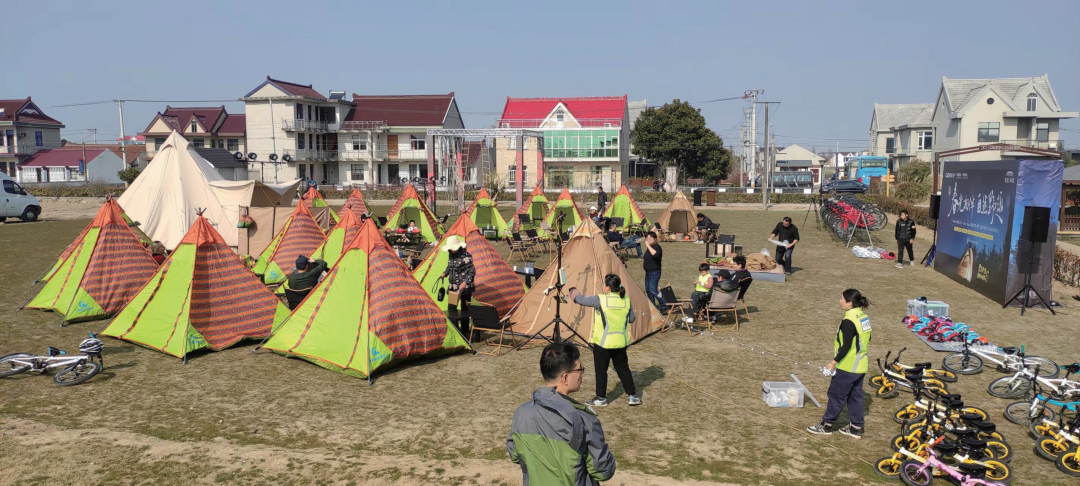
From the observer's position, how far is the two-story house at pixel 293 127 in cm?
5281

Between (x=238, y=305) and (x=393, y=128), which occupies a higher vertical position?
(x=393, y=128)

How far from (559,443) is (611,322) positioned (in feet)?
12.8

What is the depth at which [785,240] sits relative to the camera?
1580cm

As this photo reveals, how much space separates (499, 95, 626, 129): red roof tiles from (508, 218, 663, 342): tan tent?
149 feet

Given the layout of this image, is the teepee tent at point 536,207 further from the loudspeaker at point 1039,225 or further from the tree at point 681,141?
the tree at point 681,141

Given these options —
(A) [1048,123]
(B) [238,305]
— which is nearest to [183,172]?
(B) [238,305]

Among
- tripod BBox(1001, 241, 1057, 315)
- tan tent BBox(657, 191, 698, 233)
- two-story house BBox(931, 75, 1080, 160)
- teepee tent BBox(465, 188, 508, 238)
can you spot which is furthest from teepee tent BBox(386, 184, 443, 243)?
two-story house BBox(931, 75, 1080, 160)

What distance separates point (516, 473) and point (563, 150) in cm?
4914

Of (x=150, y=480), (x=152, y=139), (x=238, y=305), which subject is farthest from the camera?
(x=152, y=139)

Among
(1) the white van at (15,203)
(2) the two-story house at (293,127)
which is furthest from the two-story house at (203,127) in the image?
(1) the white van at (15,203)

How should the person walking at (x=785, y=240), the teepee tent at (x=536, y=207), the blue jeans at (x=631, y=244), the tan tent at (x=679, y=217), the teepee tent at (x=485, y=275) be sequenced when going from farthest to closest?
the teepee tent at (x=536, y=207), the tan tent at (x=679, y=217), the blue jeans at (x=631, y=244), the person walking at (x=785, y=240), the teepee tent at (x=485, y=275)

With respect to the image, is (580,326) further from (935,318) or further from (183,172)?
(183,172)

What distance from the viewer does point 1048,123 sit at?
48.7 m

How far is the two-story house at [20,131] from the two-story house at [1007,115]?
7636 cm
